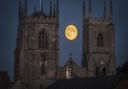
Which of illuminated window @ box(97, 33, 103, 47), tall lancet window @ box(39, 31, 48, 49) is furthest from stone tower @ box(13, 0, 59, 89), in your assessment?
illuminated window @ box(97, 33, 103, 47)

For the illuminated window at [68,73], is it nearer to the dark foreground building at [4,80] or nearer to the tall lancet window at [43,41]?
the tall lancet window at [43,41]

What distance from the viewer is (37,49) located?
14425 centimetres

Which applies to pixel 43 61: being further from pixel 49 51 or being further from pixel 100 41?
pixel 100 41

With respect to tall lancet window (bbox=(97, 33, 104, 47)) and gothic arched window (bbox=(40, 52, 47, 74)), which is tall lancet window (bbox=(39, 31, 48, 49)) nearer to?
gothic arched window (bbox=(40, 52, 47, 74))

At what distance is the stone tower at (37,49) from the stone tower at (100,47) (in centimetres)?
694

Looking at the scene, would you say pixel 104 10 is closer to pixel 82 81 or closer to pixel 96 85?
pixel 82 81

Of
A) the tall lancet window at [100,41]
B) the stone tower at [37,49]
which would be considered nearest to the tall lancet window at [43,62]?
the stone tower at [37,49]

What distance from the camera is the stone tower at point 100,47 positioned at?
14638 centimetres

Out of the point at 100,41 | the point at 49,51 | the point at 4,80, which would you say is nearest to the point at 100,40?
the point at 100,41

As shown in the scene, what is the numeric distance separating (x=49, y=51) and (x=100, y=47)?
10732mm

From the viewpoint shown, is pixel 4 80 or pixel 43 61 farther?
pixel 4 80

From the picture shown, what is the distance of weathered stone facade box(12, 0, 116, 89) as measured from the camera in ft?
470

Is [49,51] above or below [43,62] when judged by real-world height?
above

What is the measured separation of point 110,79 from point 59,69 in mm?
34964
